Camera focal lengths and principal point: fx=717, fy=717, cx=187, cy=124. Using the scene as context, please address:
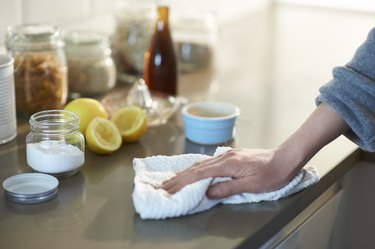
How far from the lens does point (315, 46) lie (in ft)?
6.93

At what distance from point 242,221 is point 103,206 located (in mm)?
214

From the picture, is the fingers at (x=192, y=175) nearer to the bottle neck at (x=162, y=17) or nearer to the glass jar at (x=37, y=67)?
the glass jar at (x=37, y=67)

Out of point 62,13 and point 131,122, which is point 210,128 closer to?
point 131,122

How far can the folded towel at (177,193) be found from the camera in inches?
41.0

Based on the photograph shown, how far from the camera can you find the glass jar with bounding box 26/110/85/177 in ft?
3.84

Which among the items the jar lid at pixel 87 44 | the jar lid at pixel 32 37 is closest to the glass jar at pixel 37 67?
the jar lid at pixel 32 37

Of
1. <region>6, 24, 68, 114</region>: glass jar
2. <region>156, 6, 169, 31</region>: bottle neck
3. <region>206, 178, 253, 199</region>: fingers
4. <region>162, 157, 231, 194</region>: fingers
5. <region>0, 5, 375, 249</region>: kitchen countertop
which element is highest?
<region>156, 6, 169, 31</region>: bottle neck

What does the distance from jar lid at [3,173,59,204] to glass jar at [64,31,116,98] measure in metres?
0.44

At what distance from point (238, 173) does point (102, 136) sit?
312 mm

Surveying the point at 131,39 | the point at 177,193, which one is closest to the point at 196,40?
the point at 131,39

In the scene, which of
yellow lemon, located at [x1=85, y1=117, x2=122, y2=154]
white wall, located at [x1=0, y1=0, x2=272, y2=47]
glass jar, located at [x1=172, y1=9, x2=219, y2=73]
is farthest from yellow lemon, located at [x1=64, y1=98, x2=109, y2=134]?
glass jar, located at [x1=172, y1=9, x2=219, y2=73]

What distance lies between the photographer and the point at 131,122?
138cm

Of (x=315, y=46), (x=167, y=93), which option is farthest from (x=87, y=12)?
(x=315, y=46)

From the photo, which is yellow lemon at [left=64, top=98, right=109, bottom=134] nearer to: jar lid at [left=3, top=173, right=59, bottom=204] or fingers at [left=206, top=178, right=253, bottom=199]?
jar lid at [left=3, top=173, right=59, bottom=204]
